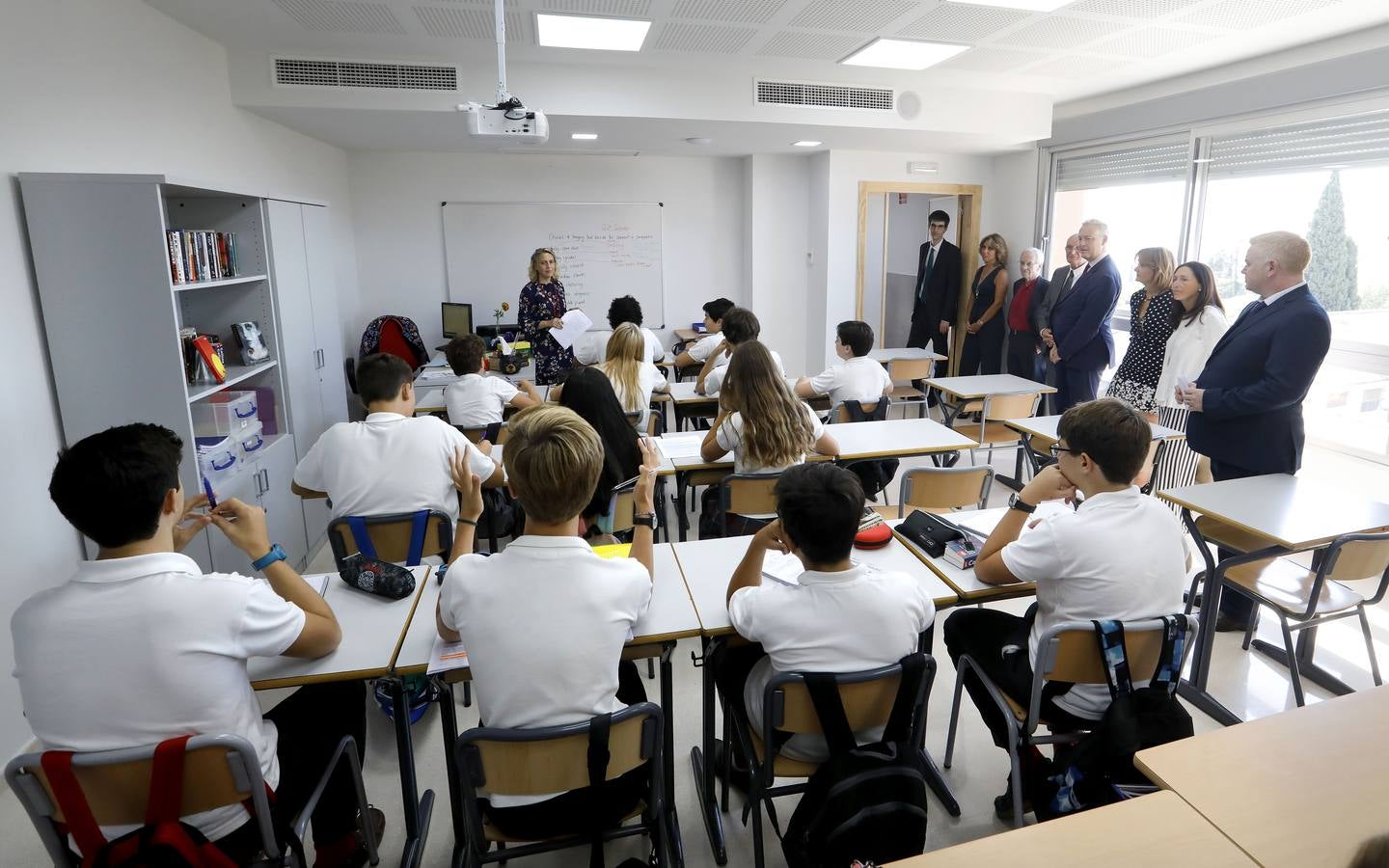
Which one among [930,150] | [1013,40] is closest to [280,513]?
[1013,40]

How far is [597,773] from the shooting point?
4.96ft

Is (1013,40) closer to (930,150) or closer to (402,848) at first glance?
(930,150)

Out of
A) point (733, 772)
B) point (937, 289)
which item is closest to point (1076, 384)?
point (937, 289)

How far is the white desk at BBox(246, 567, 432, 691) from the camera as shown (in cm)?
171

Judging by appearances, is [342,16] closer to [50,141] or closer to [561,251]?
[50,141]

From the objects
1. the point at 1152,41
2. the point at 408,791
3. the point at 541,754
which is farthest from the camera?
the point at 1152,41

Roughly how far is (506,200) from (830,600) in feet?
21.2

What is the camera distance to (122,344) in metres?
2.79

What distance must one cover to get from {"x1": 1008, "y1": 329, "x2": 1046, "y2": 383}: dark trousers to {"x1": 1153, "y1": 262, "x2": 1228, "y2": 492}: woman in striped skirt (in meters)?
2.07

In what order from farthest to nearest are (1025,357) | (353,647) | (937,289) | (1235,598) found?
(937,289) → (1025,357) → (1235,598) → (353,647)

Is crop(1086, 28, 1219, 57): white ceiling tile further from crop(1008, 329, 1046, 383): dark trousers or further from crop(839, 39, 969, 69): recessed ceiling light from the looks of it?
crop(1008, 329, 1046, 383): dark trousers

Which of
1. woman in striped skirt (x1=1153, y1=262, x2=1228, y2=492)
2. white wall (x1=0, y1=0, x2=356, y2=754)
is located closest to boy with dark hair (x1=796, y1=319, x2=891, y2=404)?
woman in striped skirt (x1=1153, y1=262, x2=1228, y2=492)

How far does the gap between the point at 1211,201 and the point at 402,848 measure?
605 centimetres

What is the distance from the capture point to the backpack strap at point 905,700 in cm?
160
